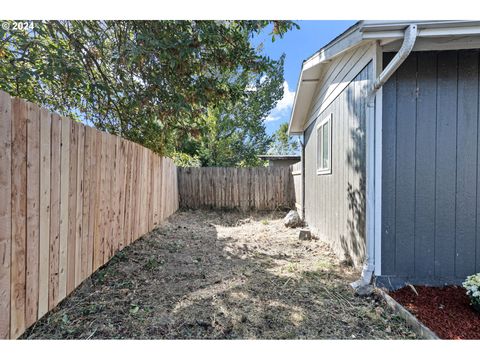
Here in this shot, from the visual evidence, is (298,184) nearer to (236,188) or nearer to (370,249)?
(236,188)

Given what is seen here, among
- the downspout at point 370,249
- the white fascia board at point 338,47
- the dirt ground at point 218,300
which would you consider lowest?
the dirt ground at point 218,300

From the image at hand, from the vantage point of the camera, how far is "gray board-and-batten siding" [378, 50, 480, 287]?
2.93 m

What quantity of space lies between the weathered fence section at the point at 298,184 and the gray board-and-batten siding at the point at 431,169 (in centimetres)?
438

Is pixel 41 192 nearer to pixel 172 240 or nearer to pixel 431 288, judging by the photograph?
pixel 172 240

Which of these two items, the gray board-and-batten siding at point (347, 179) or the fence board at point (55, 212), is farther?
the gray board-and-batten siding at point (347, 179)

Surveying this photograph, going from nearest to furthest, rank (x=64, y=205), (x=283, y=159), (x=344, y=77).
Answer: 1. (x=64, y=205)
2. (x=344, y=77)
3. (x=283, y=159)

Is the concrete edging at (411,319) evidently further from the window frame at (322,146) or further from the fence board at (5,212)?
the fence board at (5,212)

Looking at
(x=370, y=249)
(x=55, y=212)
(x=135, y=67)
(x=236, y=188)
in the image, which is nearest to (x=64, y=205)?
(x=55, y=212)

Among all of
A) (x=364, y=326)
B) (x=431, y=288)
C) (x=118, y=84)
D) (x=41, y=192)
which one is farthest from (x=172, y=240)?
(x=431, y=288)

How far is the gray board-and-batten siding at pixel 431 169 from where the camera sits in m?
2.93

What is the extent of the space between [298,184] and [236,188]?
2292mm

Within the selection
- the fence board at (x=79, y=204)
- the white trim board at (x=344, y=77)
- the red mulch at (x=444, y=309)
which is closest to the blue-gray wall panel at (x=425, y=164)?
the red mulch at (x=444, y=309)

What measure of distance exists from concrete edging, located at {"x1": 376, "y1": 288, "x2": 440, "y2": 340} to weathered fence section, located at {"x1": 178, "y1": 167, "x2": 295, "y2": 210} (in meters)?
6.42

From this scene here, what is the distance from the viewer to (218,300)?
2680mm
